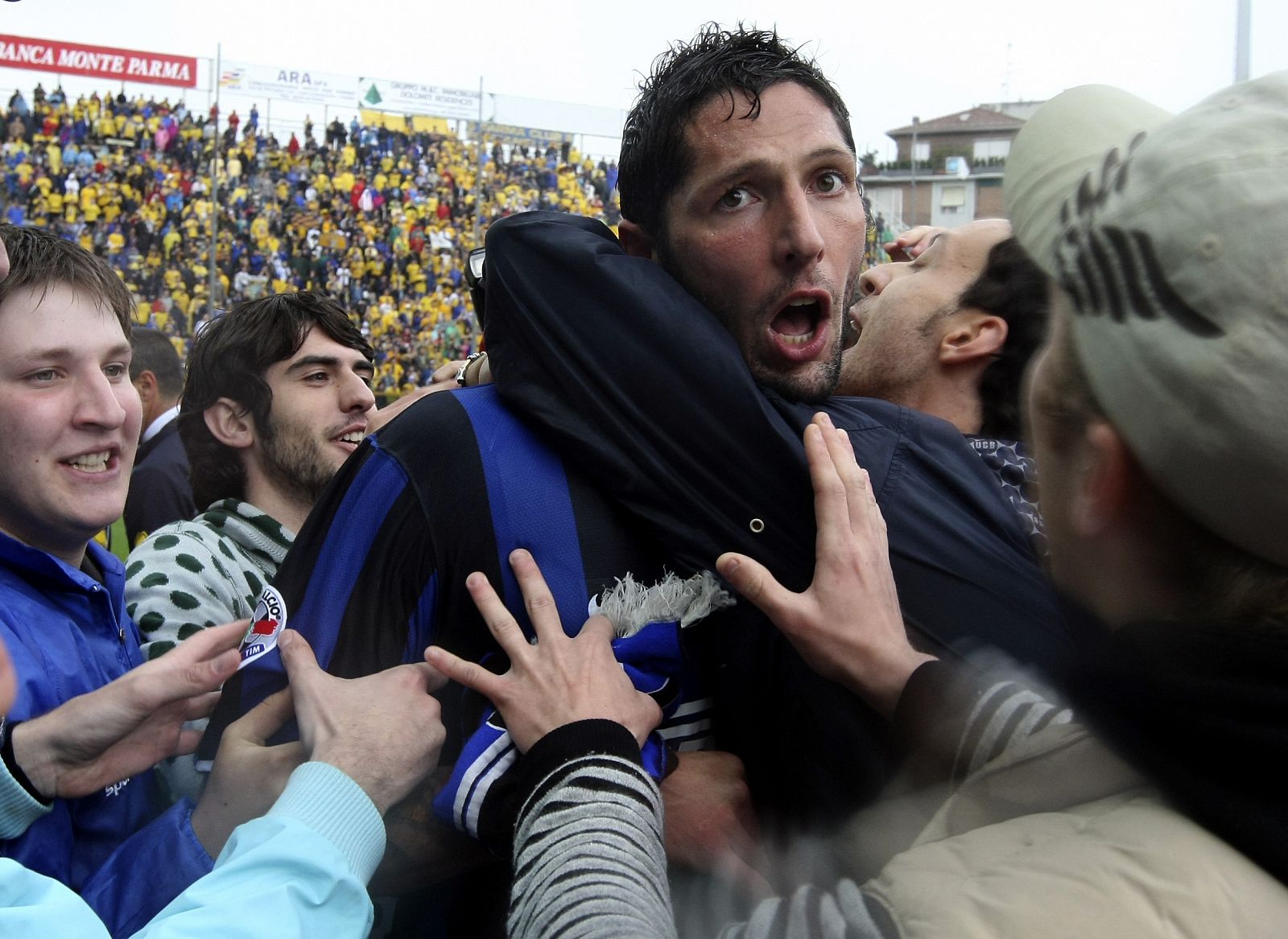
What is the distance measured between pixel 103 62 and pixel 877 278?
Answer: 24.2 meters

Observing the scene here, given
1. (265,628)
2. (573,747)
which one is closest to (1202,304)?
(573,747)

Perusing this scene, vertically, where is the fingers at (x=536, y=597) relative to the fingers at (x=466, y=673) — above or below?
above

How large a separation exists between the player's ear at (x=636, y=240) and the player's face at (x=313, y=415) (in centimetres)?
146

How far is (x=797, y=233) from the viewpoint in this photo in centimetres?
172

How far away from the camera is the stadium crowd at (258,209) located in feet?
61.6

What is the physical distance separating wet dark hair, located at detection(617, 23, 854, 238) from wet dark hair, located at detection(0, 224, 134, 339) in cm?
106

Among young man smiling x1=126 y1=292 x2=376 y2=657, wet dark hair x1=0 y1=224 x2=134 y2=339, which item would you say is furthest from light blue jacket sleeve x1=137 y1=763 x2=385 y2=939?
young man smiling x1=126 y1=292 x2=376 y2=657

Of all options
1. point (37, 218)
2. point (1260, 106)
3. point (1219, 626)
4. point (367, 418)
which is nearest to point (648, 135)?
point (1260, 106)

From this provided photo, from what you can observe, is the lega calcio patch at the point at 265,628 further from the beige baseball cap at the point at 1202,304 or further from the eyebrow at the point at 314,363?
the eyebrow at the point at 314,363

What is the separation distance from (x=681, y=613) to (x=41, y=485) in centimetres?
124

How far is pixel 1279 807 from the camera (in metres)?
0.79

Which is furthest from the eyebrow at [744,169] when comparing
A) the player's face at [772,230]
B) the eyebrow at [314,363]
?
the eyebrow at [314,363]

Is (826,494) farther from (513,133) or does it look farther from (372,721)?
(513,133)

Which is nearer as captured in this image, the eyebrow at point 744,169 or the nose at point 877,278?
the eyebrow at point 744,169
